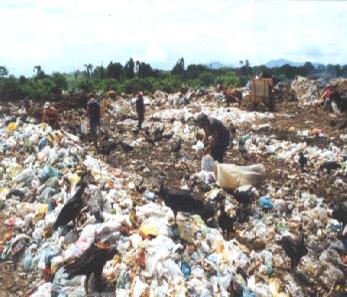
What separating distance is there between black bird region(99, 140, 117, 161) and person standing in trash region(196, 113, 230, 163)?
3.22 meters

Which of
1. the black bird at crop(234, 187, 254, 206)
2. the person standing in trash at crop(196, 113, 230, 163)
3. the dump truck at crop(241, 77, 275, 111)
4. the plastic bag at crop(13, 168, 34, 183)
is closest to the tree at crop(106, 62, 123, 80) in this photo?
the dump truck at crop(241, 77, 275, 111)

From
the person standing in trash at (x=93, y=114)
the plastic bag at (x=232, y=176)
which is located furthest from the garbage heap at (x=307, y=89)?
the plastic bag at (x=232, y=176)

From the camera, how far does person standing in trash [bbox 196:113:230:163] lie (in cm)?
727

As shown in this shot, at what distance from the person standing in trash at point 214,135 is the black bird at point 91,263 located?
2.94 metres

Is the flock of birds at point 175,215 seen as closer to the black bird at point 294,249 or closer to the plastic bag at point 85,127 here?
the black bird at point 294,249

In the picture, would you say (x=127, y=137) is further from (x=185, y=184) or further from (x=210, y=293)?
(x=210, y=293)

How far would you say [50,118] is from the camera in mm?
11562

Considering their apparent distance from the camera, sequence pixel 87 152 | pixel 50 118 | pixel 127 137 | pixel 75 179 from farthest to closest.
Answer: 1. pixel 127 137
2. pixel 50 118
3. pixel 87 152
4. pixel 75 179

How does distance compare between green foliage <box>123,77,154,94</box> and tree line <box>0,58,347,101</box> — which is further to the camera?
green foliage <box>123,77,154,94</box>

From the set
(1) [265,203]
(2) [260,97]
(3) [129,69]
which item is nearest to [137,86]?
(3) [129,69]

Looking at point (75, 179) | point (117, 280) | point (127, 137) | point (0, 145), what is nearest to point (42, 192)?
point (75, 179)

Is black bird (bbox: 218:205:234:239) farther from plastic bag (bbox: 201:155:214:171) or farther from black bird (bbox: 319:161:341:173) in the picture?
black bird (bbox: 319:161:341:173)

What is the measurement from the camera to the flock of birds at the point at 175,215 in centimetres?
478

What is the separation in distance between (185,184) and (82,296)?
11.7ft
